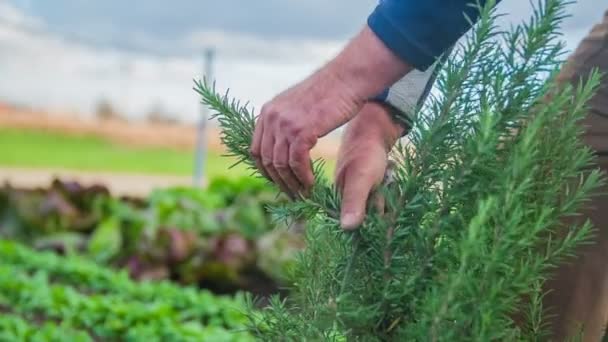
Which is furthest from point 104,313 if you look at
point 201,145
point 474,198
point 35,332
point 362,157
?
point 201,145

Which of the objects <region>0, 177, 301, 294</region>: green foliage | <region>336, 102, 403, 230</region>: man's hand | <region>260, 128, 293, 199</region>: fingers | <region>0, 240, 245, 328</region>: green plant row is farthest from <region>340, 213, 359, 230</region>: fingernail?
<region>0, 177, 301, 294</region>: green foliage

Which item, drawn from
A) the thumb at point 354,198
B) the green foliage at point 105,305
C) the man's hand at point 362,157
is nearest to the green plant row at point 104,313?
the green foliage at point 105,305

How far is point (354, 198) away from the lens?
1.08 meters

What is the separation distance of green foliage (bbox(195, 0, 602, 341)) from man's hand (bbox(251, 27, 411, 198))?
0.09 metres

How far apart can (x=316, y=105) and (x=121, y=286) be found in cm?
347

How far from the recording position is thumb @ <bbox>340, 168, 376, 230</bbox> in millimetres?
1055

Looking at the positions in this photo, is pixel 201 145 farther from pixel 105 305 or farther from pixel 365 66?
pixel 365 66

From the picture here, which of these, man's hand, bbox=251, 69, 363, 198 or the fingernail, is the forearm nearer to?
man's hand, bbox=251, 69, 363, 198

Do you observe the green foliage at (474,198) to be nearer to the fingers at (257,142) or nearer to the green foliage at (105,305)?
the fingers at (257,142)

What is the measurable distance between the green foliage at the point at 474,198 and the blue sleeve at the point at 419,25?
0.10 metres

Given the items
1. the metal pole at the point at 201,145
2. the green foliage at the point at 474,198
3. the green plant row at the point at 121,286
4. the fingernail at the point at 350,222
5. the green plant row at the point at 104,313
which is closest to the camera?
the green foliage at the point at 474,198

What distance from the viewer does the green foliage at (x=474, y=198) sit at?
Answer: 0.93 meters

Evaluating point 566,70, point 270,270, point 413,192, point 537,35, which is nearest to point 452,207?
point 413,192

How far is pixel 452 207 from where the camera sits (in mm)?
1002
